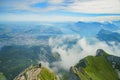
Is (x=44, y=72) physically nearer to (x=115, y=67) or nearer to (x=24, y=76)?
(x=24, y=76)

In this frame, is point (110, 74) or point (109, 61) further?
point (109, 61)

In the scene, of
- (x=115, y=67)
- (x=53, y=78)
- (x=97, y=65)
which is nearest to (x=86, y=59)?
(x=97, y=65)

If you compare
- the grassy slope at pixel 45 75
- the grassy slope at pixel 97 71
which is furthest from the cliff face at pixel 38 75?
the grassy slope at pixel 97 71

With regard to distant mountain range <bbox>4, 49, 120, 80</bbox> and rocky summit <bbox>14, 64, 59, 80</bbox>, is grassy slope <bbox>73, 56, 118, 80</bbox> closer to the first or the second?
distant mountain range <bbox>4, 49, 120, 80</bbox>

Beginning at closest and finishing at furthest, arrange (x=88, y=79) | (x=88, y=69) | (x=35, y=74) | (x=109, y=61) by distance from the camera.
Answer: (x=35, y=74), (x=88, y=79), (x=88, y=69), (x=109, y=61)

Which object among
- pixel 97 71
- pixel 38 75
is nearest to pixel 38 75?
pixel 38 75

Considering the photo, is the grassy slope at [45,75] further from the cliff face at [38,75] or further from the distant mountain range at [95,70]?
the distant mountain range at [95,70]

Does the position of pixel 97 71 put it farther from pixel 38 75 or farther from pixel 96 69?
pixel 38 75
